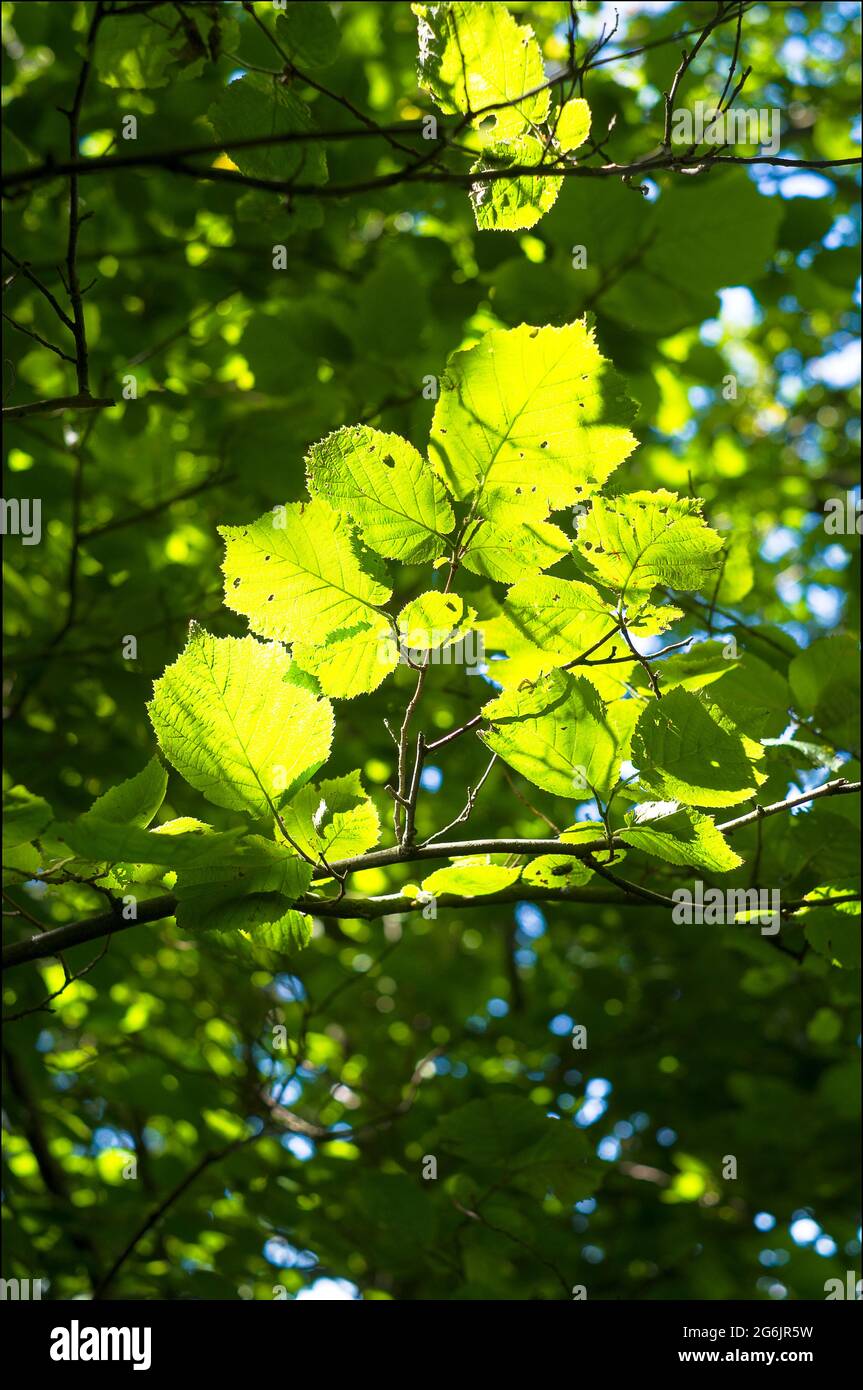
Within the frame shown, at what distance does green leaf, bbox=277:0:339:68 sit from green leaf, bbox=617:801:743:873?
4.61 ft

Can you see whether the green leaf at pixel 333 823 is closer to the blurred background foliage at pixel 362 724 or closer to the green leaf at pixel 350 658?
the green leaf at pixel 350 658

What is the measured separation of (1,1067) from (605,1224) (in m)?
2.54

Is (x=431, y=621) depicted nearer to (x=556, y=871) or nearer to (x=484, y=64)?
(x=556, y=871)

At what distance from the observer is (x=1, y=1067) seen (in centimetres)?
345

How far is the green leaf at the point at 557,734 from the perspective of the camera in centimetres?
124

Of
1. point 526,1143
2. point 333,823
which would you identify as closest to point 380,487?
point 333,823

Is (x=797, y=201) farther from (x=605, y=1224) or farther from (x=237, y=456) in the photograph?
(x=605, y=1224)

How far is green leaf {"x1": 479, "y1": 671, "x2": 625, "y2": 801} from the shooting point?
4.08ft

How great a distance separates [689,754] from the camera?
122 cm

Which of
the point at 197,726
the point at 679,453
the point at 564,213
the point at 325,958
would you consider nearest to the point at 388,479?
the point at 197,726

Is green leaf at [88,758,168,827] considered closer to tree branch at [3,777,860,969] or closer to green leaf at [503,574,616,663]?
tree branch at [3,777,860,969]

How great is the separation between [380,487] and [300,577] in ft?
0.48

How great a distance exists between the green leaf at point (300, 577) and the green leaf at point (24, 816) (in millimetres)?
329

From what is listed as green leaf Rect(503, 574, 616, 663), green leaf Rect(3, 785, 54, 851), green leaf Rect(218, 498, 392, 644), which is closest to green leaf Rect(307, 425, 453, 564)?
green leaf Rect(218, 498, 392, 644)
